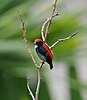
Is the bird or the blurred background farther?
the blurred background

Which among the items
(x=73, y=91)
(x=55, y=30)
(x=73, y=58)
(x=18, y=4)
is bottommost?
(x=73, y=91)

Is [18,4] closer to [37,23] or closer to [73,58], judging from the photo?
[37,23]

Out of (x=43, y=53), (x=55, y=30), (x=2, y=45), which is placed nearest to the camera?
(x=43, y=53)

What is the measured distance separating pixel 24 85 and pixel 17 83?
1.9 inches

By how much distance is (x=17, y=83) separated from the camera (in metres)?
3.02

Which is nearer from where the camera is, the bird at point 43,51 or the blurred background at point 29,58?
Result: the bird at point 43,51

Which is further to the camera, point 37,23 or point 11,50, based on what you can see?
point 37,23

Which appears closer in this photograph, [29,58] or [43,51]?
[43,51]

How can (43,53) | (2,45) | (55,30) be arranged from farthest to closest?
(55,30) → (2,45) → (43,53)

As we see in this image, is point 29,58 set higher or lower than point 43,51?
lower

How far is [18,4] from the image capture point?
10.3ft

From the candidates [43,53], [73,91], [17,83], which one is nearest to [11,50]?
[17,83]

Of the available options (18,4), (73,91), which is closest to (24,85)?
(73,91)

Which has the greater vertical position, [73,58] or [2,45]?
[2,45]
